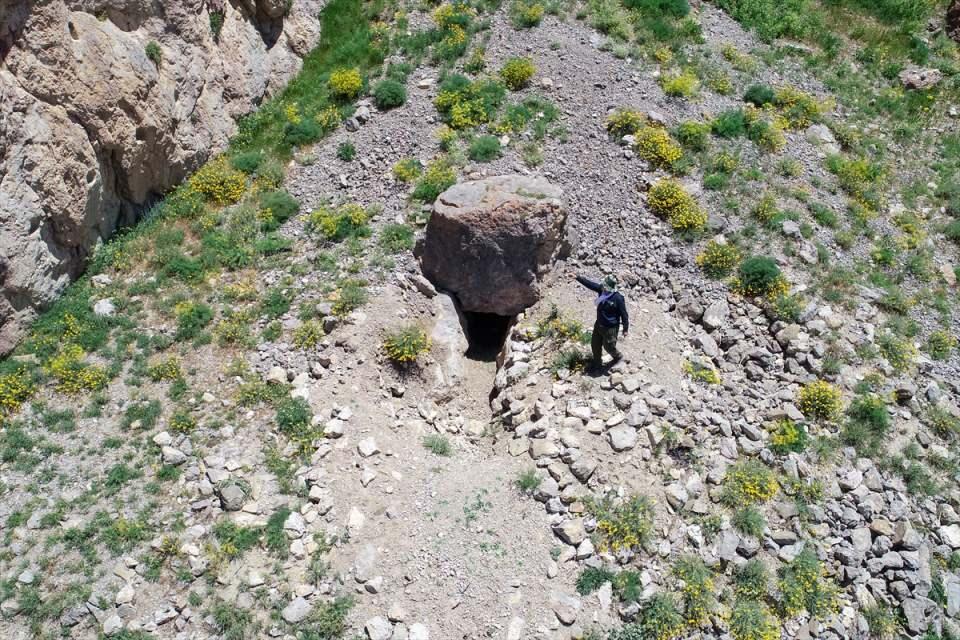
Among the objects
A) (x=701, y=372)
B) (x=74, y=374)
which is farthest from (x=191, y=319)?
(x=701, y=372)

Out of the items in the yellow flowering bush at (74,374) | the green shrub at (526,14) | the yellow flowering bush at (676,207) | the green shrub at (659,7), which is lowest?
the yellow flowering bush at (74,374)

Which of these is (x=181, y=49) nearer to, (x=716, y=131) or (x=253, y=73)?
(x=253, y=73)

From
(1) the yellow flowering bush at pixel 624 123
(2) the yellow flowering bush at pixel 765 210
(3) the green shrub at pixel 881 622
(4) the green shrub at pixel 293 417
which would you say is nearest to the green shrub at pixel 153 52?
(4) the green shrub at pixel 293 417

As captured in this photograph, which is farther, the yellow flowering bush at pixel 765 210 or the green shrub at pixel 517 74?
the green shrub at pixel 517 74

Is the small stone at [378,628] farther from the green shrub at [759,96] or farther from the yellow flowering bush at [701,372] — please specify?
the green shrub at [759,96]

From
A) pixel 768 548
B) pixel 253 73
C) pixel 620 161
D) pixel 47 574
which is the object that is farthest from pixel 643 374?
pixel 253 73

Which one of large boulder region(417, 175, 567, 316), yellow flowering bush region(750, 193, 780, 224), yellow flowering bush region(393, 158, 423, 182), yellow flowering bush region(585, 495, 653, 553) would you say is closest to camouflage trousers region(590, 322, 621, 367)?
large boulder region(417, 175, 567, 316)
